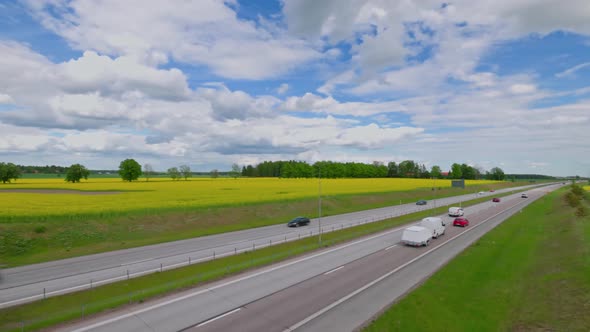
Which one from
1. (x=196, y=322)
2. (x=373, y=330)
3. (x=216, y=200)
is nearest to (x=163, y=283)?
(x=196, y=322)

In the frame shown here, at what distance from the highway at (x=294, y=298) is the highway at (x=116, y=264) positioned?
7.38 meters

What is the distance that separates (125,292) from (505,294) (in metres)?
23.9

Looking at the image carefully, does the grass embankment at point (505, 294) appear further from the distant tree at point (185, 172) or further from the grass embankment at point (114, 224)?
the distant tree at point (185, 172)

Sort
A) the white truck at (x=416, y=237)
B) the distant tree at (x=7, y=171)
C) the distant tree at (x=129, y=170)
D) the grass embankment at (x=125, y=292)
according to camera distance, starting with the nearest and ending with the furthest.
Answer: the grass embankment at (x=125, y=292)
the white truck at (x=416, y=237)
the distant tree at (x=7, y=171)
the distant tree at (x=129, y=170)

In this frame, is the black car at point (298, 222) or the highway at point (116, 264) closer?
the highway at point (116, 264)

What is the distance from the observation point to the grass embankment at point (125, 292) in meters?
15.2

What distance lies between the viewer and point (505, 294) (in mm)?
16953

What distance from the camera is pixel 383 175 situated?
649ft

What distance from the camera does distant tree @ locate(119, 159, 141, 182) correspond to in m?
115

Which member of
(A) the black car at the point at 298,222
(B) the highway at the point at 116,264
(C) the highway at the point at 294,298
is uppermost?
(A) the black car at the point at 298,222

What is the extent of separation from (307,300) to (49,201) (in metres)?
51.7

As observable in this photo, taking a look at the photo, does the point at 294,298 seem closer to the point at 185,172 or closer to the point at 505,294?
the point at 505,294

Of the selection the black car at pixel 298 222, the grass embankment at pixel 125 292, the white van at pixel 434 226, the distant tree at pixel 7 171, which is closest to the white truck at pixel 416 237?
the white van at pixel 434 226

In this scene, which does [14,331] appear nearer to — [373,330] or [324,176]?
[373,330]
